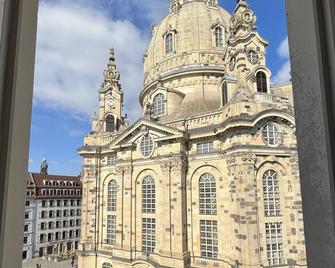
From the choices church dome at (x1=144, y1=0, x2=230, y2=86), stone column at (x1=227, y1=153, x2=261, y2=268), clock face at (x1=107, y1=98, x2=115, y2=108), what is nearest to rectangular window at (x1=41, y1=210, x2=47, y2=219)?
clock face at (x1=107, y1=98, x2=115, y2=108)

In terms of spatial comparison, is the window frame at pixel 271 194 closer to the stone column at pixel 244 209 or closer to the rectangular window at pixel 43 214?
the stone column at pixel 244 209

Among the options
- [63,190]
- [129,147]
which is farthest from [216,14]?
[63,190]

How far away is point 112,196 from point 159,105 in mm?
8481

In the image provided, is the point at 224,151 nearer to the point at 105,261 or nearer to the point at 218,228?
the point at 218,228

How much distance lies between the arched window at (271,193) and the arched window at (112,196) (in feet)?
40.0

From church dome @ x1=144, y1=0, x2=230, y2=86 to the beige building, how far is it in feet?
0.33

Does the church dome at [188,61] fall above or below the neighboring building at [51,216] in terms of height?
above

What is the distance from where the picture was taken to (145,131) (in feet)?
70.2

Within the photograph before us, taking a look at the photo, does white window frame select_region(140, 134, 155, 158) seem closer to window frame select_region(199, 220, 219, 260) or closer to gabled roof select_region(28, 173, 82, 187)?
window frame select_region(199, 220, 219, 260)

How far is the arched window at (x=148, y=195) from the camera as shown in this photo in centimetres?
2061

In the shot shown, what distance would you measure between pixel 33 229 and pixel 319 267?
38560 mm

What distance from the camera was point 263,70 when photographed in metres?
18.5

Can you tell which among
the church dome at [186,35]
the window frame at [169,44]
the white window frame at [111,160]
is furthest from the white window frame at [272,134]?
the white window frame at [111,160]

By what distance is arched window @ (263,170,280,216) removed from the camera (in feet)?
54.0
